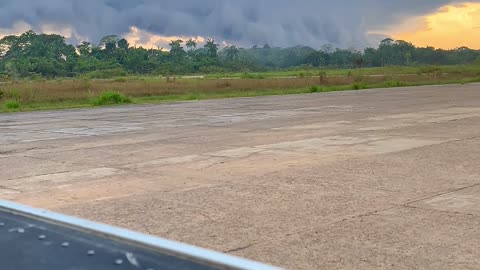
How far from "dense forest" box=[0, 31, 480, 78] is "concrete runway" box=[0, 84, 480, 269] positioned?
190ft

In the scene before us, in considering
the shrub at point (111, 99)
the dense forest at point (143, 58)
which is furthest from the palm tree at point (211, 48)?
the shrub at point (111, 99)

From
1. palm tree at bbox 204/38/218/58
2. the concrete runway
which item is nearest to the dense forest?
palm tree at bbox 204/38/218/58

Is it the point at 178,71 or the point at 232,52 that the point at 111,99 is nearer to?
the point at 178,71

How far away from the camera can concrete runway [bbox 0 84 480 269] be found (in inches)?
177

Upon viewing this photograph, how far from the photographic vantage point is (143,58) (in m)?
93.4

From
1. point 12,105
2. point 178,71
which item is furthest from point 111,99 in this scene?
point 178,71

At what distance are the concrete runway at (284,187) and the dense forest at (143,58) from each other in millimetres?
57902

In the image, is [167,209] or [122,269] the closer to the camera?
[122,269]

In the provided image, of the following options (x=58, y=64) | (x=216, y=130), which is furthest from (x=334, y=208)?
(x=58, y=64)

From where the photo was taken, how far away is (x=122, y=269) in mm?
1595

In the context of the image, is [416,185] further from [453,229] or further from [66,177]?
[66,177]

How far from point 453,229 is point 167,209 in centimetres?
263

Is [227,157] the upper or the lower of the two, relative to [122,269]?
lower

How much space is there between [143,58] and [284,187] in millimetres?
89050
